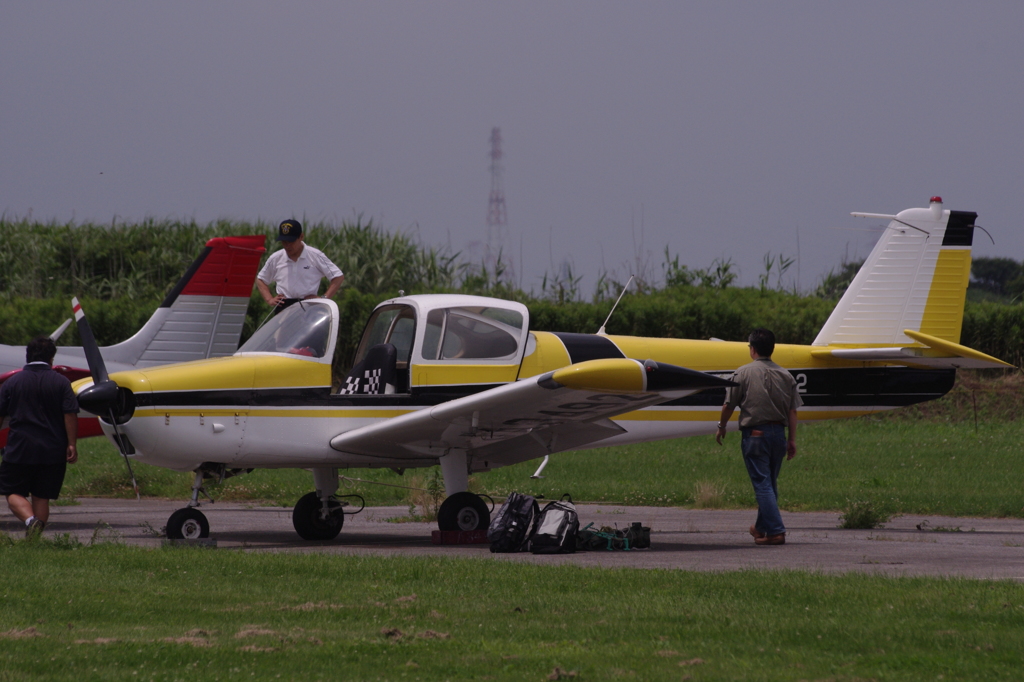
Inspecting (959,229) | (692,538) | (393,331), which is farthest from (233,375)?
(959,229)

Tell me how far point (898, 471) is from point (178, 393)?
11307 mm

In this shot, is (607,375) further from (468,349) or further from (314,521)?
(314,521)

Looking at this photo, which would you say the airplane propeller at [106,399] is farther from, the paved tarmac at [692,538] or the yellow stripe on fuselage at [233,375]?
the paved tarmac at [692,538]

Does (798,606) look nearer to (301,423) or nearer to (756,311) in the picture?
(301,423)

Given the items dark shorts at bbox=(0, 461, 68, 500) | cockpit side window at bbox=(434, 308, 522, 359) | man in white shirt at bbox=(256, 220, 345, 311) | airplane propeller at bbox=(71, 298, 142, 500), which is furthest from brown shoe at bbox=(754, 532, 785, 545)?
dark shorts at bbox=(0, 461, 68, 500)

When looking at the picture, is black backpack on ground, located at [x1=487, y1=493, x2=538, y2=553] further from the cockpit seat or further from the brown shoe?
the brown shoe

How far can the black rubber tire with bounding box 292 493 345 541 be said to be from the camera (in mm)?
10672

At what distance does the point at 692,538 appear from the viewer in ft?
33.9

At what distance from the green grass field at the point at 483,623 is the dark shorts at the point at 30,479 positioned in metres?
1.67

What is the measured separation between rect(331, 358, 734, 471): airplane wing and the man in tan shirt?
1.11 m

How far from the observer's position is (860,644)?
518 cm

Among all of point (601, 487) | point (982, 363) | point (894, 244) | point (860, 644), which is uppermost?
point (894, 244)

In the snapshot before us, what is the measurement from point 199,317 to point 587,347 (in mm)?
5979

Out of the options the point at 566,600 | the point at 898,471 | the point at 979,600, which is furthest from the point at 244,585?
the point at 898,471
